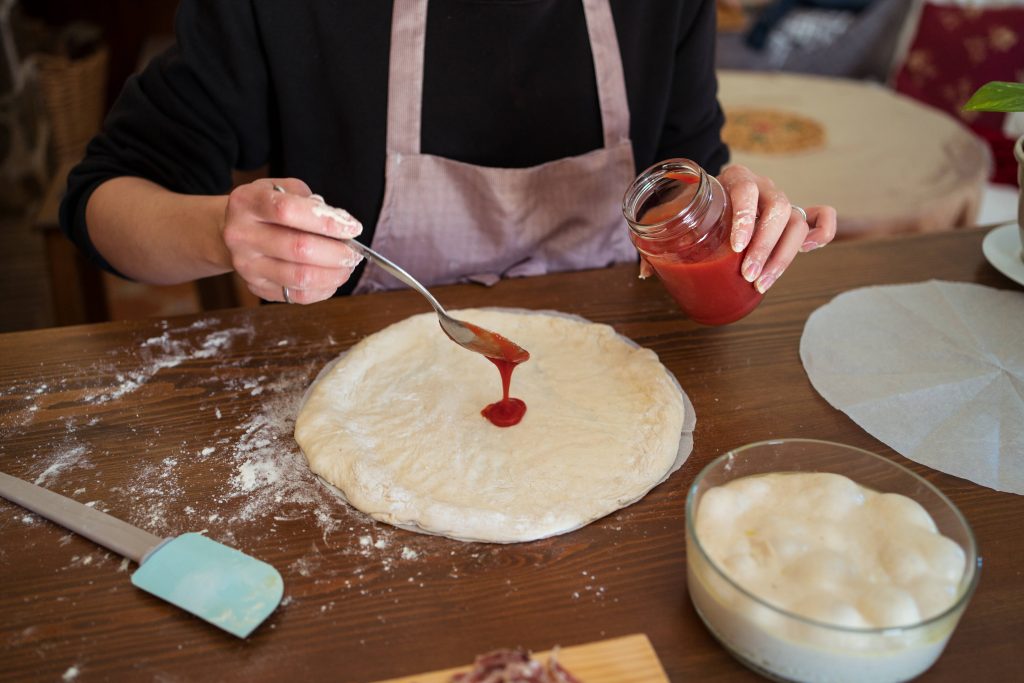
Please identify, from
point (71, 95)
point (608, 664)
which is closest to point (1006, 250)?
point (608, 664)

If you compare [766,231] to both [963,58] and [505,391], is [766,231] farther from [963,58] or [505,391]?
[963,58]

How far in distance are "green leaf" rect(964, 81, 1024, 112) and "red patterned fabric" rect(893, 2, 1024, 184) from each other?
7.29 ft

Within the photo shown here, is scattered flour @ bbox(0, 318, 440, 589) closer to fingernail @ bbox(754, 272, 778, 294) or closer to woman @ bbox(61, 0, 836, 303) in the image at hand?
woman @ bbox(61, 0, 836, 303)

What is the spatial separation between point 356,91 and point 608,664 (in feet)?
3.35

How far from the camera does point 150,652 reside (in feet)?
2.55

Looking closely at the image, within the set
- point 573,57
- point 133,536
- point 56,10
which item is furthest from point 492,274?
point 56,10

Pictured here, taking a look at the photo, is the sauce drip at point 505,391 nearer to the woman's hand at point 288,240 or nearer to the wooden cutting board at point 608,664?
the woman's hand at point 288,240

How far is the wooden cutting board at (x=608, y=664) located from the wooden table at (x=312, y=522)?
0.04m

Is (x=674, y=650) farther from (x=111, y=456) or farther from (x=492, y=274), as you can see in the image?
(x=492, y=274)

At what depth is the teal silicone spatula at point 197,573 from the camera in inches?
31.2

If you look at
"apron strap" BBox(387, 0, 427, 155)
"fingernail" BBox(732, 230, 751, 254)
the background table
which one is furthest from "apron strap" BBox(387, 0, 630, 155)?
the background table

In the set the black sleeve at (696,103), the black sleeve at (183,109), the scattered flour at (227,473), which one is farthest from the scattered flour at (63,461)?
the black sleeve at (696,103)

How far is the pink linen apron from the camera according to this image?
1407 mm

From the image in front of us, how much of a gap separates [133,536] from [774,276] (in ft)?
2.80
